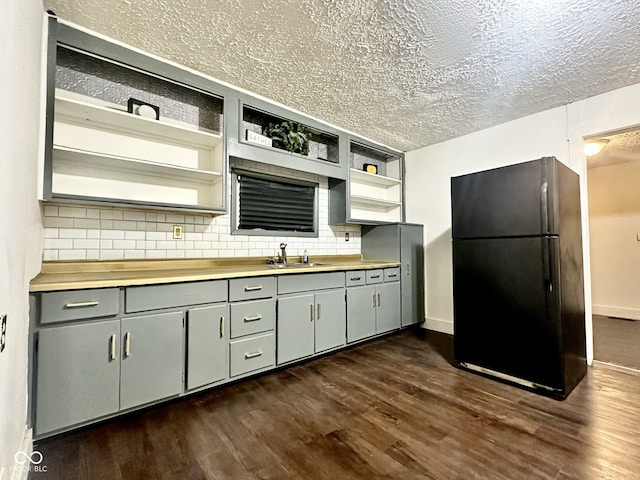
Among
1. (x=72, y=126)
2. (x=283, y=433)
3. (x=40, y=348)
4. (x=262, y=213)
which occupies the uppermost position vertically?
(x=72, y=126)

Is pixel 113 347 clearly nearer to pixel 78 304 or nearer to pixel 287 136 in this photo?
pixel 78 304

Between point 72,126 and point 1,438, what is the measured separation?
1968 mm

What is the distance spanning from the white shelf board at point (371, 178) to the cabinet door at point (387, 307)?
1.44 m

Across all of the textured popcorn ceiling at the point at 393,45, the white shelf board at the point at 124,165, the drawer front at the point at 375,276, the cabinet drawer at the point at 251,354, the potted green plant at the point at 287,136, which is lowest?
the cabinet drawer at the point at 251,354

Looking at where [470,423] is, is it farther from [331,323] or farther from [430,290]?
[430,290]

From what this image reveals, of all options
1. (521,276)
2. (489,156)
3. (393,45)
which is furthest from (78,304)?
(489,156)

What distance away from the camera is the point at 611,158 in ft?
14.3

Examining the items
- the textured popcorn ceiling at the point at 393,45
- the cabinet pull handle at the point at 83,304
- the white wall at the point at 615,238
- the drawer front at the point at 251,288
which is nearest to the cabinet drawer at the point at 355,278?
the drawer front at the point at 251,288

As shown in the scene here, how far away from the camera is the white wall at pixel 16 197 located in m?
0.93

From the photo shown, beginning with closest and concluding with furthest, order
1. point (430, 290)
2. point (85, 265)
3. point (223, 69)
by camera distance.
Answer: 1. point (85, 265)
2. point (223, 69)
3. point (430, 290)

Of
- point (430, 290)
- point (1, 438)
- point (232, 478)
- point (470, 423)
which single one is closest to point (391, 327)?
point (430, 290)

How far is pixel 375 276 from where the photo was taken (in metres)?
3.31

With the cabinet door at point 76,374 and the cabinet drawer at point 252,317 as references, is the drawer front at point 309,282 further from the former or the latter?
the cabinet door at point 76,374

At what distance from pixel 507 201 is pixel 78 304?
Result: 119 inches
